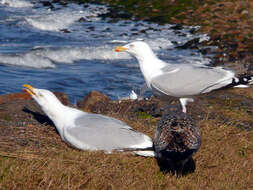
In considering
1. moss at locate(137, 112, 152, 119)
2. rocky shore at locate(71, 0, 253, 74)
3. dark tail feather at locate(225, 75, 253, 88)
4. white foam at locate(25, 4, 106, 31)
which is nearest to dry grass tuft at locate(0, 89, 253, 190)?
dark tail feather at locate(225, 75, 253, 88)

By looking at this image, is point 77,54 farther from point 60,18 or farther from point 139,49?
point 139,49

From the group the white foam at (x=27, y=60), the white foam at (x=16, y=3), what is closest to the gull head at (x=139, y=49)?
the white foam at (x=27, y=60)

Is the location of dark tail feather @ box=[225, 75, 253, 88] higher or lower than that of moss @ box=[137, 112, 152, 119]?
higher

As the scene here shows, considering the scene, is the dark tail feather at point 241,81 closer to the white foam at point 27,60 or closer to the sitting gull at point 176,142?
the sitting gull at point 176,142

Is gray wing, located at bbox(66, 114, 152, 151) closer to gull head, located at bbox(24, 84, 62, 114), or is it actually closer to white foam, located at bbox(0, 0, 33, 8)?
gull head, located at bbox(24, 84, 62, 114)

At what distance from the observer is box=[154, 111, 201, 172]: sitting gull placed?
460 centimetres

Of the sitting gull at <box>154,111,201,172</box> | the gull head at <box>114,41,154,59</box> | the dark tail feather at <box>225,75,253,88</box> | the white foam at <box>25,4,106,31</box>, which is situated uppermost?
the sitting gull at <box>154,111,201,172</box>

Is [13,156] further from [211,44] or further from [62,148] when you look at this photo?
[211,44]

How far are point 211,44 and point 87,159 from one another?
12.9 metres

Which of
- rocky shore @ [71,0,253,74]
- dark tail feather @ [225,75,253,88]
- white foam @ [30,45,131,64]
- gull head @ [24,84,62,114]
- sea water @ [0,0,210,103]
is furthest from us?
white foam @ [30,45,131,64]

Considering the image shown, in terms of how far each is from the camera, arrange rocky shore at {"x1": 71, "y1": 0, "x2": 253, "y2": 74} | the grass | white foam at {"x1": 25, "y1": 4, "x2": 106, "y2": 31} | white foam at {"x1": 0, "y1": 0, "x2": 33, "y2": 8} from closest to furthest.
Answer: the grass, rocky shore at {"x1": 71, "y1": 0, "x2": 253, "y2": 74}, white foam at {"x1": 25, "y1": 4, "x2": 106, "y2": 31}, white foam at {"x1": 0, "y1": 0, "x2": 33, "y2": 8}

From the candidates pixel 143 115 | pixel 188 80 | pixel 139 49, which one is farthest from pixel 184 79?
pixel 143 115

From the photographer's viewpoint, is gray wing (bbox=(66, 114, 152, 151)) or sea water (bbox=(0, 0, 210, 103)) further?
sea water (bbox=(0, 0, 210, 103))

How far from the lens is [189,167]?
5.03 meters
